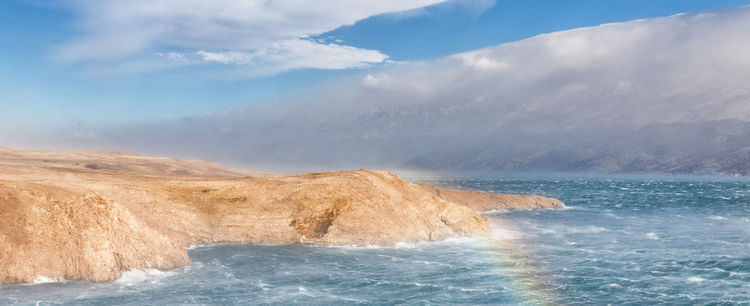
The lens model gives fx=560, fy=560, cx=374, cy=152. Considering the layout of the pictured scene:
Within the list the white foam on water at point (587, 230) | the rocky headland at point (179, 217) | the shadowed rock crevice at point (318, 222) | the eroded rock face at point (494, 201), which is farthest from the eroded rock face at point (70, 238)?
the eroded rock face at point (494, 201)

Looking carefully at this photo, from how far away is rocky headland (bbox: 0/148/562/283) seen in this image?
130 feet

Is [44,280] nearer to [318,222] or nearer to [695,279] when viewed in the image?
[318,222]

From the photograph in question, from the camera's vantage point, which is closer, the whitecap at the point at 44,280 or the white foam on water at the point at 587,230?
the whitecap at the point at 44,280

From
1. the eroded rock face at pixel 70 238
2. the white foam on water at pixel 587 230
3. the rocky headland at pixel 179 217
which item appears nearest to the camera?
the eroded rock face at pixel 70 238

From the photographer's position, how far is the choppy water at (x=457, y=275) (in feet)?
121

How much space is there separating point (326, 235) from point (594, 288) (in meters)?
26.6

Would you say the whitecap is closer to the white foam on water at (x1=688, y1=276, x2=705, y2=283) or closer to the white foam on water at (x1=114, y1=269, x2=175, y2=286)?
the white foam on water at (x1=114, y1=269, x2=175, y2=286)

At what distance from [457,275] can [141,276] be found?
2401 cm

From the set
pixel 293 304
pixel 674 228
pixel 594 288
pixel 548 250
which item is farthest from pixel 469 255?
pixel 674 228

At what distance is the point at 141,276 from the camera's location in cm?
4109

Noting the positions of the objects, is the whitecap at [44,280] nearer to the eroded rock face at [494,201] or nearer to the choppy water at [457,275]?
the choppy water at [457,275]

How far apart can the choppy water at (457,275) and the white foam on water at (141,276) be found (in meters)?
0.07

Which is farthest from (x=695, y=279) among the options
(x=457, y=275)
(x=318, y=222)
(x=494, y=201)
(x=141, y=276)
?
(x=494, y=201)

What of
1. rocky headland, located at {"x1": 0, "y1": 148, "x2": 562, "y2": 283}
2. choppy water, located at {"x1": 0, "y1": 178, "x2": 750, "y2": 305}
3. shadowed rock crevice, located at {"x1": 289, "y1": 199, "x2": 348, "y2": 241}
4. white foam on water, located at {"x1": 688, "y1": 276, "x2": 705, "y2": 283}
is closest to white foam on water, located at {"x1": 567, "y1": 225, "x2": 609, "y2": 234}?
choppy water, located at {"x1": 0, "y1": 178, "x2": 750, "y2": 305}
